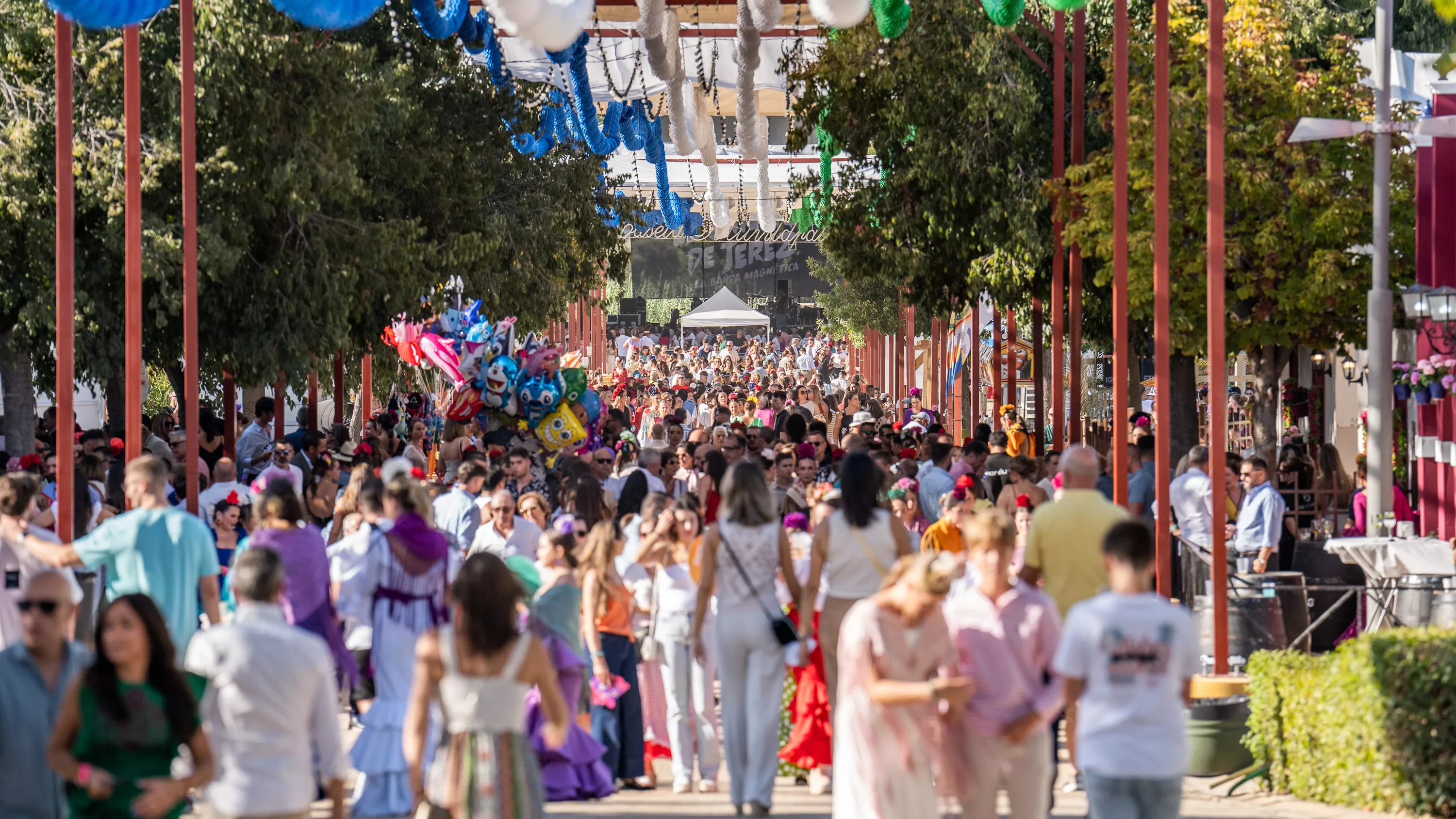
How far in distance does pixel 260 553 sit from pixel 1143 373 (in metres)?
27.9

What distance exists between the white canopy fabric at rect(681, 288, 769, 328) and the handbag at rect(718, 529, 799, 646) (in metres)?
42.2

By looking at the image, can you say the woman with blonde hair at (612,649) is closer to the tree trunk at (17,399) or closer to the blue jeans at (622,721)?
the blue jeans at (622,721)

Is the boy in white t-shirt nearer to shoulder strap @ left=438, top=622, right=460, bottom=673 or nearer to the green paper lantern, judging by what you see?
shoulder strap @ left=438, top=622, right=460, bottom=673

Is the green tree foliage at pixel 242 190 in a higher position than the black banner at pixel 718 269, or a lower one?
lower

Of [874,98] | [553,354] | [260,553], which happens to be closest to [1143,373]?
[874,98]

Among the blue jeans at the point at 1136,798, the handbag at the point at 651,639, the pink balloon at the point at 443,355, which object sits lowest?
the blue jeans at the point at 1136,798

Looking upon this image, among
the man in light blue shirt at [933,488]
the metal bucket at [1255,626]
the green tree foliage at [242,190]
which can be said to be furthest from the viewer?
the green tree foliage at [242,190]

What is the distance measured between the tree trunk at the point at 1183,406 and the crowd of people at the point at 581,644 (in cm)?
1043

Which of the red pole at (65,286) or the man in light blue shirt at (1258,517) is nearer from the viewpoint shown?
the red pole at (65,286)

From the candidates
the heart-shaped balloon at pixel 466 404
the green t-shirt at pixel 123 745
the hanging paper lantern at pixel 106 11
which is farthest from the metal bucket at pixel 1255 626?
the heart-shaped balloon at pixel 466 404

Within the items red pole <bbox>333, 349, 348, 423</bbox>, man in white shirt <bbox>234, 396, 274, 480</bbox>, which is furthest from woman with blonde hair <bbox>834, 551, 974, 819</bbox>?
red pole <bbox>333, 349, 348, 423</bbox>

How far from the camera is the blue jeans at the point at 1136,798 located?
6.47 meters

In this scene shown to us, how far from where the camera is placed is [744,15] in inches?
795

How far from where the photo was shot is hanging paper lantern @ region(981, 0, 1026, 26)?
1847 centimetres
